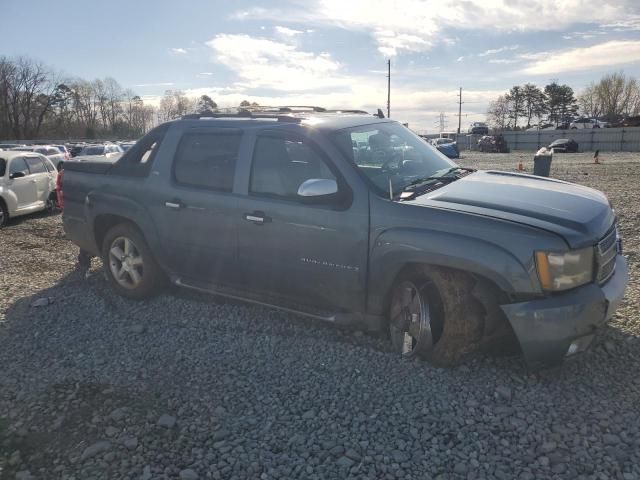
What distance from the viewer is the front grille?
343 cm

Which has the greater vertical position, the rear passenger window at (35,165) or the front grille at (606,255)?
the rear passenger window at (35,165)

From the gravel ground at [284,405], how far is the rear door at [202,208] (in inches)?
20.5

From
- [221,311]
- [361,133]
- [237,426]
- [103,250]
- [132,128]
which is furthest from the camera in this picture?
[132,128]

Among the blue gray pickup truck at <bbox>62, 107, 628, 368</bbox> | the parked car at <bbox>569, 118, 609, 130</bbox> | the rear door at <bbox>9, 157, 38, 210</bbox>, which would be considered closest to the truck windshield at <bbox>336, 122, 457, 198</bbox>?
the blue gray pickup truck at <bbox>62, 107, 628, 368</bbox>

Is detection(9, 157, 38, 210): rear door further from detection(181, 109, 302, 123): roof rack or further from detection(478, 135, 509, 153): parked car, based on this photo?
detection(478, 135, 509, 153): parked car

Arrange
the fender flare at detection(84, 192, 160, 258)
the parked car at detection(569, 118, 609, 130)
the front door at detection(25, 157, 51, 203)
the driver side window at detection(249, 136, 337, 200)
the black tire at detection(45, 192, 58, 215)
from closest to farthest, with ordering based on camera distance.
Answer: the driver side window at detection(249, 136, 337, 200) < the fender flare at detection(84, 192, 160, 258) < the front door at detection(25, 157, 51, 203) < the black tire at detection(45, 192, 58, 215) < the parked car at detection(569, 118, 609, 130)

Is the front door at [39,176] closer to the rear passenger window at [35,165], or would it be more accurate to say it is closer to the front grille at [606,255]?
the rear passenger window at [35,165]

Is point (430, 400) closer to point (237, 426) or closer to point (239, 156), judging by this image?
point (237, 426)

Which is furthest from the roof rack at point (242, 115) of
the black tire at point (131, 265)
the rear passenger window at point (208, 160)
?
the black tire at point (131, 265)

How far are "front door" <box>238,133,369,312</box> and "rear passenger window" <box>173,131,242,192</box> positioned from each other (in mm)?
271

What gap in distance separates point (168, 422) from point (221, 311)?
1.80 metres

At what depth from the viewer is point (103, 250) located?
5.53 metres

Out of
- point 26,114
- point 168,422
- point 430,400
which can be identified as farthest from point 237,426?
point 26,114

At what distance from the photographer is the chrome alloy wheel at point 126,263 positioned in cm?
529
